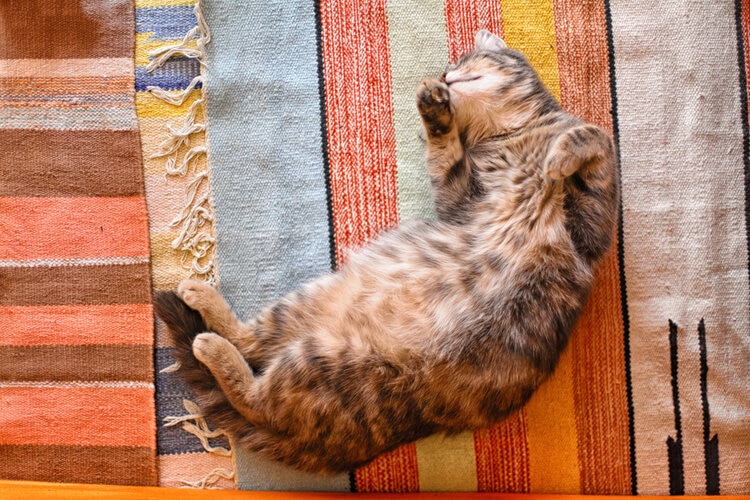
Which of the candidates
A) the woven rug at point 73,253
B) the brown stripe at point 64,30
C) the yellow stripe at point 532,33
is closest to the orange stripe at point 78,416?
the woven rug at point 73,253

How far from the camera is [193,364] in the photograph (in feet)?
4.55

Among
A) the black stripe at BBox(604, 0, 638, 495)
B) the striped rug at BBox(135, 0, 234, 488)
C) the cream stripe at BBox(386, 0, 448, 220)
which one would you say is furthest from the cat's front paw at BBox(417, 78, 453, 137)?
the striped rug at BBox(135, 0, 234, 488)

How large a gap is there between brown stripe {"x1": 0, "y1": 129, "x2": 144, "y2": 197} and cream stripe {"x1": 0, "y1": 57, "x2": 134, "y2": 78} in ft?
0.47

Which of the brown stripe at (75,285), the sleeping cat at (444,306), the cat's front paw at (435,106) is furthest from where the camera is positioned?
the brown stripe at (75,285)

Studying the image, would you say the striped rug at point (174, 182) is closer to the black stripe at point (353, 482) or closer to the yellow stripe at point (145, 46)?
the yellow stripe at point (145, 46)

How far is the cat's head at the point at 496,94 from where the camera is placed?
4.54 feet

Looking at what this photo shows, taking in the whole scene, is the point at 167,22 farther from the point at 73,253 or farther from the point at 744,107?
the point at 744,107

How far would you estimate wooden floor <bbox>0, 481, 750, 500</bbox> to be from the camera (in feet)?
4.58

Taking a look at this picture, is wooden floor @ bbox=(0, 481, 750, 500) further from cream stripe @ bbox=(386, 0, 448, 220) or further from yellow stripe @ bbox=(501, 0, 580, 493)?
cream stripe @ bbox=(386, 0, 448, 220)

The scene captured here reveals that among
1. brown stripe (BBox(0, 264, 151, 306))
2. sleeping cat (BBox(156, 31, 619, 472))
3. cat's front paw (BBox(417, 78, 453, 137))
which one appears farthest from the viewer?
brown stripe (BBox(0, 264, 151, 306))

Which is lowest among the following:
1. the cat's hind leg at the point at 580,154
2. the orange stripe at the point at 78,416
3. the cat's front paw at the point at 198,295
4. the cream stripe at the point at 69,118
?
the orange stripe at the point at 78,416

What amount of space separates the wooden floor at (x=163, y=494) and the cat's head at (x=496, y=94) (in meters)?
0.82

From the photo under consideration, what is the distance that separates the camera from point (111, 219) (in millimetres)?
1483

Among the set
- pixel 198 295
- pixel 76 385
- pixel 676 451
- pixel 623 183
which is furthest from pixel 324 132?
pixel 676 451
